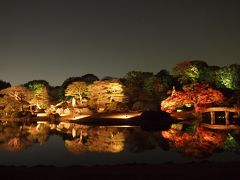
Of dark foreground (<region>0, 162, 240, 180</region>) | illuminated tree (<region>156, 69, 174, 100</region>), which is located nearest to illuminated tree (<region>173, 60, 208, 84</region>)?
illuminated tree (<region>156, 69, 174, 100</region>)

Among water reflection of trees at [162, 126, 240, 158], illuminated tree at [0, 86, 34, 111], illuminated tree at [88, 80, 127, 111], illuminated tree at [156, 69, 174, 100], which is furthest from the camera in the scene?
illuminated tree at [156, 69, 174, 100]

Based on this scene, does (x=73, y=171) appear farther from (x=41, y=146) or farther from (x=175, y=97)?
(x=175, y=97)

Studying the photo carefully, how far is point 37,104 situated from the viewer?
2117 inches

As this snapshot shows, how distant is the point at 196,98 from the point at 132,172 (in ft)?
109

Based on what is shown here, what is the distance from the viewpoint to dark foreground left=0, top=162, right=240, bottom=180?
33.4 feet

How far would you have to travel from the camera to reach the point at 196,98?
140 ft

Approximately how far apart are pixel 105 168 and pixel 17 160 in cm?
778

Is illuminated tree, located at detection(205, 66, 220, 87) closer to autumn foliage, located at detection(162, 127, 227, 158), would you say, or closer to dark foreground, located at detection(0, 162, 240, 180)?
autumn foliage, located at detection(162, 127, 227, 158)

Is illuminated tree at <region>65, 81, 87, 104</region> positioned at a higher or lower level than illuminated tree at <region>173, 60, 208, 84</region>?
lower

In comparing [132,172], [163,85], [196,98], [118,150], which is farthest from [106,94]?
[132,172]

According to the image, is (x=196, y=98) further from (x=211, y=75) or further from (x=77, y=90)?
(x=77, y=90)

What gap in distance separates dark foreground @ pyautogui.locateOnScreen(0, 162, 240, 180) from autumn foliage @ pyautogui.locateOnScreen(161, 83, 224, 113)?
30.9 metres

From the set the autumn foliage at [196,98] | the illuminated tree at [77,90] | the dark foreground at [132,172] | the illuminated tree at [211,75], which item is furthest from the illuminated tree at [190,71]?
the dark foreground at [132,172]

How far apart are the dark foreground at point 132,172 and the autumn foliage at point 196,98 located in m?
30.9
